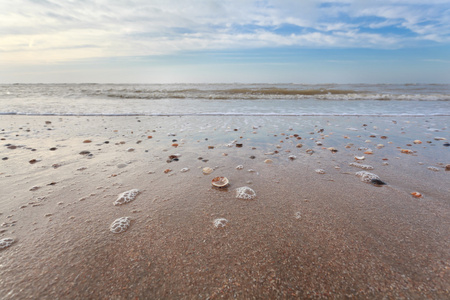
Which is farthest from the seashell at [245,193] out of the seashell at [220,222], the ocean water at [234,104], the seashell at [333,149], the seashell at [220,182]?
the ocean water at [234,104]

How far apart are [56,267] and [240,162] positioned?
2.88m

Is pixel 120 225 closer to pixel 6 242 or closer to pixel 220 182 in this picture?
pixel 6 242

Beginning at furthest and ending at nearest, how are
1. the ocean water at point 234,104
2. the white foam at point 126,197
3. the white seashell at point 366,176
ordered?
1. the ocean water at point 234,104
2. the white seashell at point 366,176
3. the white foam at point 126,197

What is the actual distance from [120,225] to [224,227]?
106 cm

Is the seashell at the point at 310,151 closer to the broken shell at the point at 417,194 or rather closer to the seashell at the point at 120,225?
the broken shell at the point at 417,194

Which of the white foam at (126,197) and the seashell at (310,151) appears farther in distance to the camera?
the seashell at (310,151)

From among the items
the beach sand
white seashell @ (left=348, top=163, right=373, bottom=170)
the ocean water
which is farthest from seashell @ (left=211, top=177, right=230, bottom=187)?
the ocean water

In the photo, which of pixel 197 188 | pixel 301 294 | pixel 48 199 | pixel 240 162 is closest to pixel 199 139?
pixel 240 162

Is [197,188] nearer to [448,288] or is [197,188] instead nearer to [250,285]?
[250,285]

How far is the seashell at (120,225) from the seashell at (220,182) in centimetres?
120

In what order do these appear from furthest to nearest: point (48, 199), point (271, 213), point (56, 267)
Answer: point (48, 199) → point (271, 213) → point (56, 267)

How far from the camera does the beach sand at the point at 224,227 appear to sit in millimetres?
1416

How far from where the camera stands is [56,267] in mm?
1545

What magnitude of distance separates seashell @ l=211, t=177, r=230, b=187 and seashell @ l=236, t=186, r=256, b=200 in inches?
8.4
